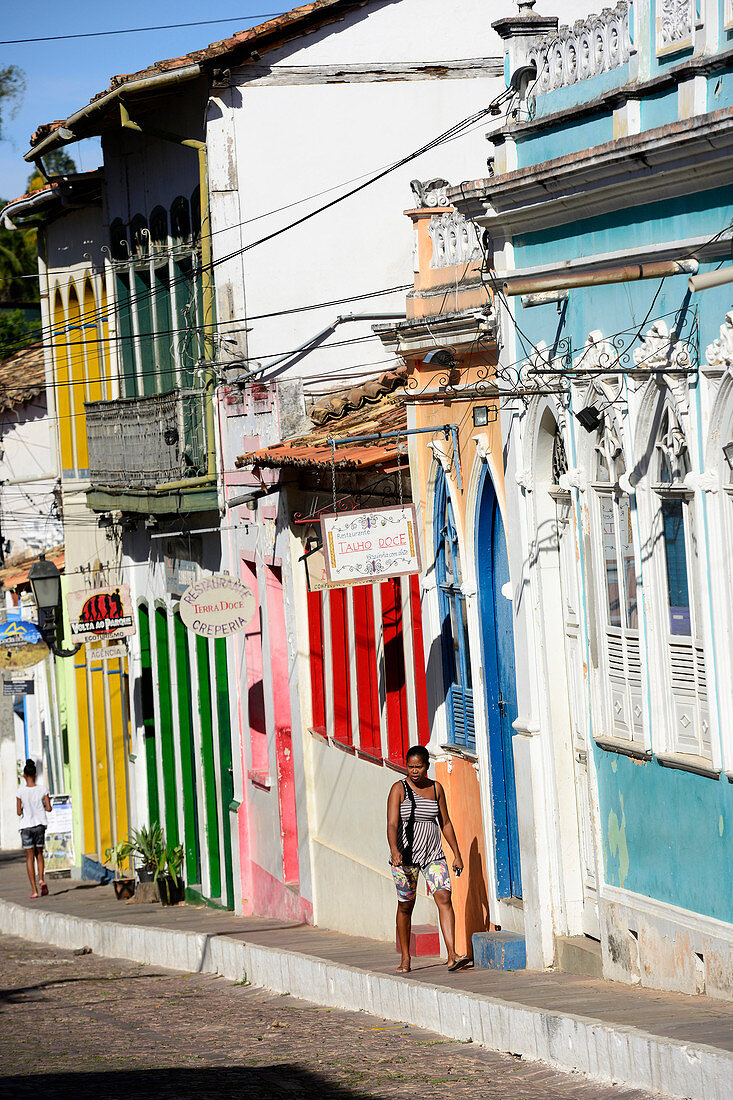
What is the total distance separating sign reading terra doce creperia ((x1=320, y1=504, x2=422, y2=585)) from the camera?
12914 mm

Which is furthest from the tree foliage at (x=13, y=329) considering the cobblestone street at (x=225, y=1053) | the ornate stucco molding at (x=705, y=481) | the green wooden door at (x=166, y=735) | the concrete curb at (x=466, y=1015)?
the ornate stucco molding at (x=705, y=481)

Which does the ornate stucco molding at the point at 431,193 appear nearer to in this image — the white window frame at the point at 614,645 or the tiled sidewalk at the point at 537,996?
the white window frame at the point at 614,645

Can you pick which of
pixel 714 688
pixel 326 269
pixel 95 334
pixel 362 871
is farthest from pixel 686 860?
pixel 95 334

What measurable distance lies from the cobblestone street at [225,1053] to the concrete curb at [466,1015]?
0.10m

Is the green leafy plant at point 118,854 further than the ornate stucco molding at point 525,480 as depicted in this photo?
Yes

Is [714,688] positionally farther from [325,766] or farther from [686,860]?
[325,766]

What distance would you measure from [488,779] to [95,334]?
13599 millimetres

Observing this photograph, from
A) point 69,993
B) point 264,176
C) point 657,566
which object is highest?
point 264,176

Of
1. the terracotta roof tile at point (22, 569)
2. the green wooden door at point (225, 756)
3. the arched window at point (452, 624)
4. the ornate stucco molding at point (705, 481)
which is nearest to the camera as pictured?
the ornate stucco molding at point (705, 481)

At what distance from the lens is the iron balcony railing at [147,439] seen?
19.5 meters

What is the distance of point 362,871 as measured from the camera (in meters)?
15.5

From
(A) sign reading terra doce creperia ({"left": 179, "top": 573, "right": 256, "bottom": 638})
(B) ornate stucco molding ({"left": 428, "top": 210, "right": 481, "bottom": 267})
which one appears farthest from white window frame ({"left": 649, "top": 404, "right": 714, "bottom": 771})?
(A) sign reading terra doce creperia ({"left": 179, "top": 573, "right": 256, "bottom": 638})

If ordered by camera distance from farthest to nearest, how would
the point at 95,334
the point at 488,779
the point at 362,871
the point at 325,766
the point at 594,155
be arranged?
the point at 95,334
the point at 325,766
the point at 362,871
the point at 488,779
the point at 594,155

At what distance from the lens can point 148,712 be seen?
2339 centimetres
